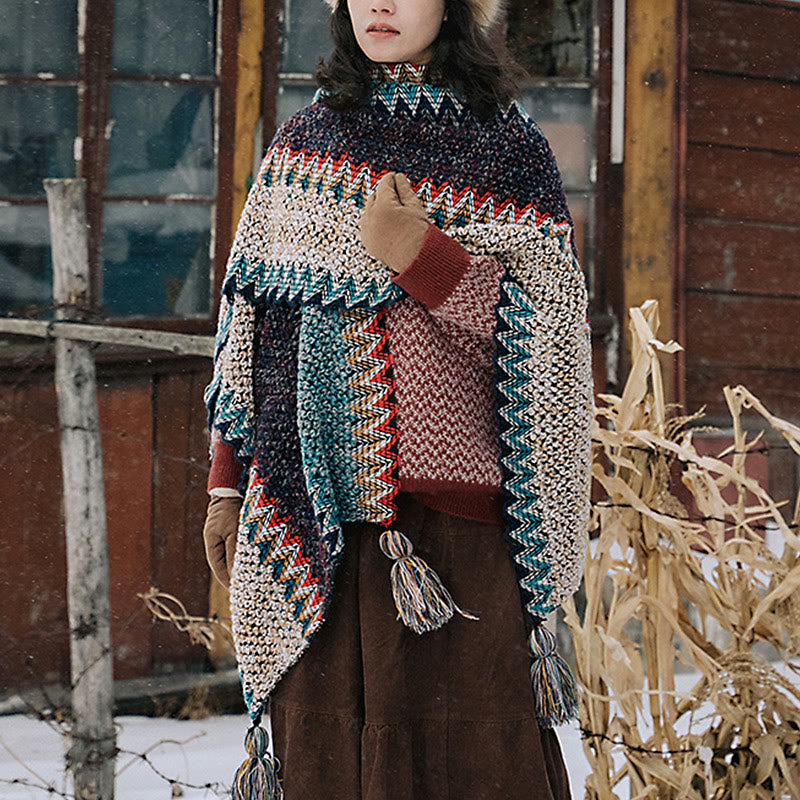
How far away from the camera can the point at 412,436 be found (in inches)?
60.2

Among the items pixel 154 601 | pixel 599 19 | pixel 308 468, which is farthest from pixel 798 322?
pixel 308 468

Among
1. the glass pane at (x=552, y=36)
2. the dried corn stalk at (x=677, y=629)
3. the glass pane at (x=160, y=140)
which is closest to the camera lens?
the dried corn stalk at (x=677, y=629)

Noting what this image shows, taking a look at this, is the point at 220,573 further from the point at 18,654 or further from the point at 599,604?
the point at 18,654

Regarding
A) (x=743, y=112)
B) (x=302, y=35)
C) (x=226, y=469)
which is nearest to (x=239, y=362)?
(x=226, y=469)

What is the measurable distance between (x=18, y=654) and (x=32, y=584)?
0.72ft

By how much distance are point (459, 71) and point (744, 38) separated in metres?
2.69

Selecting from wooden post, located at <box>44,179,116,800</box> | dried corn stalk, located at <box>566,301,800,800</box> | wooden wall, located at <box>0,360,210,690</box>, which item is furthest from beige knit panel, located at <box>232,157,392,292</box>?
wooden wall, located at <box>0,360,210,690</box>

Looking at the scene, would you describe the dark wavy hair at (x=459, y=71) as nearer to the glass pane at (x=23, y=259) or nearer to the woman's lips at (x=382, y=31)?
the woman's lips at (x=382, y=31)

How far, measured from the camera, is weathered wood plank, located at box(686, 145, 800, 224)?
3914 millimetres

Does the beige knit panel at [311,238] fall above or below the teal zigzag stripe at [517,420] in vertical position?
above

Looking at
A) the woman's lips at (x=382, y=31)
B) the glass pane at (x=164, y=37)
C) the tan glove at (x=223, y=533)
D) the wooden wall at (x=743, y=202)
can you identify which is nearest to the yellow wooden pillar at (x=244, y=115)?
the glass pane at (x=164, y=37)

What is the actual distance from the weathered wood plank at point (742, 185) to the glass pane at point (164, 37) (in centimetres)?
171

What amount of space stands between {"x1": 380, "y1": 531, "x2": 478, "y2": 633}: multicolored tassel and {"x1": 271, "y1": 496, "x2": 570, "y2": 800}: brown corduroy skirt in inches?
1.7

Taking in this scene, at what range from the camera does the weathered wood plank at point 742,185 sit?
3914 mm
